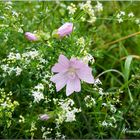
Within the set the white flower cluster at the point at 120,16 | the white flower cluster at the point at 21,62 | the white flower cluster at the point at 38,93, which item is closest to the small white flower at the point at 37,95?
A: the white flower cluster at the point at 38,93

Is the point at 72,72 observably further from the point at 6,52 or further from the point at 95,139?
the point at 6,52

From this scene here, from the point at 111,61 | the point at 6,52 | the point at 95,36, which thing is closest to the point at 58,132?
the point at 6,52

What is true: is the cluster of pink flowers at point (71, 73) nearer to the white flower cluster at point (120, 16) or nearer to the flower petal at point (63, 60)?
the flower petal at point (63, 60)

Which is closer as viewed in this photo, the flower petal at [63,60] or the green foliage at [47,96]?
the flower petal at [63,60]

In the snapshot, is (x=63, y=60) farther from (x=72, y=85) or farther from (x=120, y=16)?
(x=120, y=16)

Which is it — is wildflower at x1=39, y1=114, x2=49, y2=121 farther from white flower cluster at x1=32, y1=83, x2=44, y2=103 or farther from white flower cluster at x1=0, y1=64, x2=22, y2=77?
white flower cluster at x1=0, y1=64, x2=22, y2=77

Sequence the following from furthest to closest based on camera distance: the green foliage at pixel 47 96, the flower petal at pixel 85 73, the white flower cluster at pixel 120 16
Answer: the white flower cluster at pixel 120 16
the green foliage at pixel 47 96
the flower petal at pixel 85 73

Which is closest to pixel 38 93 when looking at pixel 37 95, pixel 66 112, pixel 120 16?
pixel 37 95
